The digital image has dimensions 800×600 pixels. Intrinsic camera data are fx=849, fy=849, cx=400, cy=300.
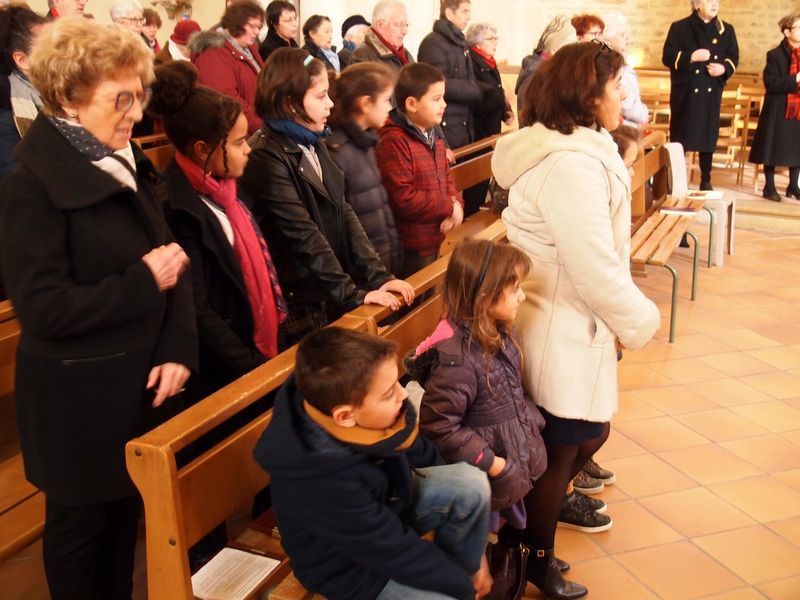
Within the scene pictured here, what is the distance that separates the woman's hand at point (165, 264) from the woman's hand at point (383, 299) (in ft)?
2.19

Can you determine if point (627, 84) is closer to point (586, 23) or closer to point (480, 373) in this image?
point (586, 23)

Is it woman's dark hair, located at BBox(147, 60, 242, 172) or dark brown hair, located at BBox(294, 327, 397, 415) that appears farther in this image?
woman's dark hair, located at BBox(147, 60, 242, 172)

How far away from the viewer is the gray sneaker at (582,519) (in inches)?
119

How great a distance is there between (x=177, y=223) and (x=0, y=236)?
20.6 inches

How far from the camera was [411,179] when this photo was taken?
3484mm

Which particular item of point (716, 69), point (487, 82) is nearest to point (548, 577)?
point (487, 82)

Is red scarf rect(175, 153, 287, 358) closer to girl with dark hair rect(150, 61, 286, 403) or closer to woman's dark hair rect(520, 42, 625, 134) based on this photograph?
girl with dark hair rect(150, 61, 286, 403)

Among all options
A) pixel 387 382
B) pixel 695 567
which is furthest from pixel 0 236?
pixel 695 567

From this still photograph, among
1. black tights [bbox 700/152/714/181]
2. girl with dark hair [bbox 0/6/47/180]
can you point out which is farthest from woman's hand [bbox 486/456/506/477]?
black tights [bbox 700/152/714/181]

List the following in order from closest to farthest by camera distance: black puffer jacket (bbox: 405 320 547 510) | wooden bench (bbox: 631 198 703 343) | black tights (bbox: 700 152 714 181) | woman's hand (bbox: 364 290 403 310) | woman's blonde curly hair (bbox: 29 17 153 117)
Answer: woman's blonde curly hair (bbox: 29 17 153 117) < black puffer jacket (bbox: 405 320 547 510) < woman's hand (bbox: 364 290 403 310) < wooden bench (bbox: 631 198 703 343) < black tights (bbox: 700 152 714 181)

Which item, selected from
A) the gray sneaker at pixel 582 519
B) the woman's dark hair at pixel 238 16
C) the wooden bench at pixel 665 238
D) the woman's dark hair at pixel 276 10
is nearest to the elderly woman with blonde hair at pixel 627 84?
Result: the wooden bench at pixel 665 238

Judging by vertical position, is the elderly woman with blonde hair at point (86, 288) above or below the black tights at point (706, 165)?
above

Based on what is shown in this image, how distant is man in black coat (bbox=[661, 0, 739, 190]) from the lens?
7.94 meters

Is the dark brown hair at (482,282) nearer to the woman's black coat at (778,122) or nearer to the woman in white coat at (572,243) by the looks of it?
the woman in white coat at (572,243)
